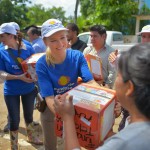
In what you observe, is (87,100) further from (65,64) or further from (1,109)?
(1,109)

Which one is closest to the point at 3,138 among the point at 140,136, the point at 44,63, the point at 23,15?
the point at 44,63

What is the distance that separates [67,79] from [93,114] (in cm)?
79

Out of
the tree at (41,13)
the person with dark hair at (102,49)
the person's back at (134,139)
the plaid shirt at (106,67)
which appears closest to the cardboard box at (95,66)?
the plaid shirt at (106,67)

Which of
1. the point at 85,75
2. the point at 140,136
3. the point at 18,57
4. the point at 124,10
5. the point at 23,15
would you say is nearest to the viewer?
the point at 140,136

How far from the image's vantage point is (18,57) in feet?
11.0

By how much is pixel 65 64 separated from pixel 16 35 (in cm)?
151

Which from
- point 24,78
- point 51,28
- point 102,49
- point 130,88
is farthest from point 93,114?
point 102,49

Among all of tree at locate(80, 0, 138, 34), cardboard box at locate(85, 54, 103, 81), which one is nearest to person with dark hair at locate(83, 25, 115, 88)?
cardboard box at locate(85, 54, 103, 81)

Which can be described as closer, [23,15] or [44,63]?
[44,63]

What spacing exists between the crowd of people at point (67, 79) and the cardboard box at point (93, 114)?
8 cm

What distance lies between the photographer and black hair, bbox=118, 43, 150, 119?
1.00m

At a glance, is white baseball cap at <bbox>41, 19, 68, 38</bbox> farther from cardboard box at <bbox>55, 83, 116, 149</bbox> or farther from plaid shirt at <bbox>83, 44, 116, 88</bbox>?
plaid shirt at <bbox>83, 44, 116, 88</bbox>

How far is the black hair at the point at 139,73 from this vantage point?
997 millimetres

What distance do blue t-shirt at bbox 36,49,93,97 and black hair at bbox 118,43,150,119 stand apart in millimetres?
1084
